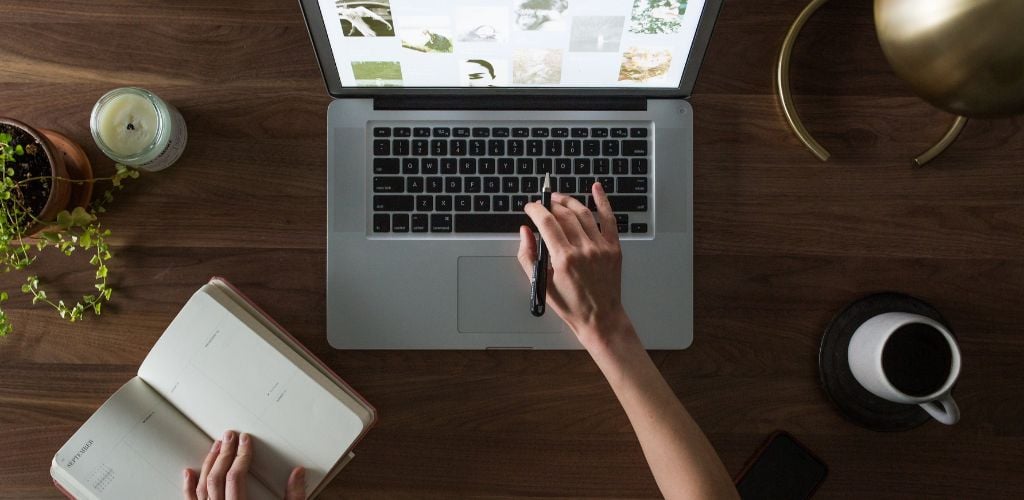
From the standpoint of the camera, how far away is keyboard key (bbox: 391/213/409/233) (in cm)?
77

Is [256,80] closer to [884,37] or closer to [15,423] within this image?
[15,423]

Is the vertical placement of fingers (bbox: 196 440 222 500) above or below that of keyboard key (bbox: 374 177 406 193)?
below

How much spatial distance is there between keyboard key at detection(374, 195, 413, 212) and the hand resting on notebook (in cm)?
14

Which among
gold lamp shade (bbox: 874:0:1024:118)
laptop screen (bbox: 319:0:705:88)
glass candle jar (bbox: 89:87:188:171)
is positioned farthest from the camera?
glass candle jar (bbox: 89:87:188:171)

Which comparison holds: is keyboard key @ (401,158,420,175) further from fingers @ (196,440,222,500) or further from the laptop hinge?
fingers @ (196,440,222,500)

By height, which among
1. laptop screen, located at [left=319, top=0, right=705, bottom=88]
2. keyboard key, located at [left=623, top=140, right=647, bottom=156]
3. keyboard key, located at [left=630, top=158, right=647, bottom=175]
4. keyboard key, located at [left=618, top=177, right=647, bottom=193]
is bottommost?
Answer: keyboard key, located at [left=618, top=177, right=647, bottom=193]

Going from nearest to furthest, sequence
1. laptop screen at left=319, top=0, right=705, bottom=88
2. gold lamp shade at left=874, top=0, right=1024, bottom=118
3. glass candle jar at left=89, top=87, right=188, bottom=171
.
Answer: gold lamp shade at left=874, top=0, right=1024, bottom=118, laptop screen at left=319, top=0, right=705, bottom=88, glass candle jar at left=89, top=87, right=188, bottom=171

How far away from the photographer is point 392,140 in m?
0.77

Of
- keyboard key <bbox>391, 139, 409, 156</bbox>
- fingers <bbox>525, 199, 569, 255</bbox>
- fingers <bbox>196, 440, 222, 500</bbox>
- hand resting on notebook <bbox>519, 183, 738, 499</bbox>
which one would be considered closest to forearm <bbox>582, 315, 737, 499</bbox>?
hand resting on notebook <bbox>519, 183, 738, 499</bbox>

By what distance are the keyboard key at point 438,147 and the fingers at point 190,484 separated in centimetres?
44

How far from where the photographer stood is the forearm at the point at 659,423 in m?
0.66

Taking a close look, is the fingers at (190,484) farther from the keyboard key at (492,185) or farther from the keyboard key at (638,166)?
the keyboard key at (638,166)

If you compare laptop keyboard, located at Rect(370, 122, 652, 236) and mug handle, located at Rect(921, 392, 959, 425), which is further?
laptop keyboard, located at Rect(370, 122, 652, 236)

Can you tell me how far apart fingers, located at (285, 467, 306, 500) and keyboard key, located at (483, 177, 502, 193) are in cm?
37
